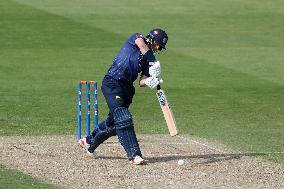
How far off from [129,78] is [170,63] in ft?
44.7

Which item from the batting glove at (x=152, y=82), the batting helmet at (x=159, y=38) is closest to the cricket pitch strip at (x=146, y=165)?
the batting glove at (x=152, y=82)

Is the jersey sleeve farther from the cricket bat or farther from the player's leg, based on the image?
the player's leg

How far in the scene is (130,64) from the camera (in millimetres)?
15867

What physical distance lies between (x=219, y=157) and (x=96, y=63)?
13.3 m

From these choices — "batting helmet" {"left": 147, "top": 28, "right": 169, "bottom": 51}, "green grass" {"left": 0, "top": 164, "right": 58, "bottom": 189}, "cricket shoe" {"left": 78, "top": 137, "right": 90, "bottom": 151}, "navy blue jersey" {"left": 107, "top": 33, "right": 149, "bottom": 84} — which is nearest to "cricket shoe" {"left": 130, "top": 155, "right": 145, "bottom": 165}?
"cricket shoe" {"left": 78, "top": 137, "right": 90, "bottom": 151}

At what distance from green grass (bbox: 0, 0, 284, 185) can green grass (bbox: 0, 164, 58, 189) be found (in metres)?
4.15

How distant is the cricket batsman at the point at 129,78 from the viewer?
15711 mm

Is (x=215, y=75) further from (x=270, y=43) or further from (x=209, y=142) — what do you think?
(x=209, y=142)

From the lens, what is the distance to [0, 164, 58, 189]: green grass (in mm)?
13727

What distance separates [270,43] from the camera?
33.7 metres

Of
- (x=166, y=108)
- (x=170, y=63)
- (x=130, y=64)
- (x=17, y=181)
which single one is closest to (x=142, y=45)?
(x=130, y=64)

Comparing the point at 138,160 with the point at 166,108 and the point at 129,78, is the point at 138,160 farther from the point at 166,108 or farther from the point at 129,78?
the point at 129,78

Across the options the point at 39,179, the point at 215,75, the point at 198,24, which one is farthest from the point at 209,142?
the point at 198,24

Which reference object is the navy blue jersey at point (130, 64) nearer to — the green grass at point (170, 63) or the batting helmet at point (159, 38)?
the batting helmet at point (159, 38)
